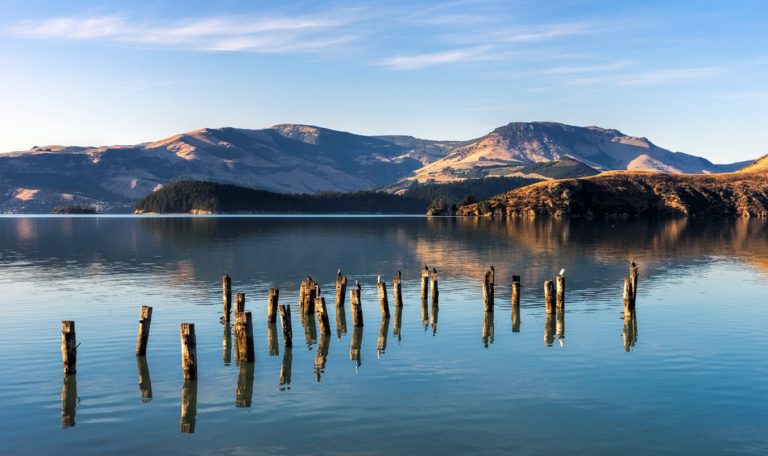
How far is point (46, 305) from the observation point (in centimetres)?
5194

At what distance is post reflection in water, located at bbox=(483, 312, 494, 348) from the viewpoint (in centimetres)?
3859

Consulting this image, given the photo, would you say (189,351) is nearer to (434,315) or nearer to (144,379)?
(144,379)

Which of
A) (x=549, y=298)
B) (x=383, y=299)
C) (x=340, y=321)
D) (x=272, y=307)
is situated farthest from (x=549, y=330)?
(x=272, y=307)

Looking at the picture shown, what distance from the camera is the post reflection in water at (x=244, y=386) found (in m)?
27.1

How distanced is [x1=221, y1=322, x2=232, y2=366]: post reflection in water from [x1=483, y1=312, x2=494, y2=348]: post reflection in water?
516 inches

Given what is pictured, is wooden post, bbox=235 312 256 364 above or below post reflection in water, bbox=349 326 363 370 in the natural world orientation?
above

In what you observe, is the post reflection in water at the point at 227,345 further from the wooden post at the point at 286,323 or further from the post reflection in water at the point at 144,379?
the post reflection in water at the point at 144,379

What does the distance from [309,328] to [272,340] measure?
13.3ft

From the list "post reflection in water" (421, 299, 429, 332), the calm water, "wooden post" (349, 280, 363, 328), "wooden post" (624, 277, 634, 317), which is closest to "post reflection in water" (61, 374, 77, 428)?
the calm water

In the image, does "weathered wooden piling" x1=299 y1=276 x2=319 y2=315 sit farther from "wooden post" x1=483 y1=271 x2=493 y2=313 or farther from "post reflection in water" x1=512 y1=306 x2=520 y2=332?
"post reflection in water" x1=512 y1=306 x2=520 y2=332

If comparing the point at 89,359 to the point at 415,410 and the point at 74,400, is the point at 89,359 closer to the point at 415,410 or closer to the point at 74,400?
the point at 74,400

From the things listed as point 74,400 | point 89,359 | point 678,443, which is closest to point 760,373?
point 678,443

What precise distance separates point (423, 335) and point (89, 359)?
17.4 meters

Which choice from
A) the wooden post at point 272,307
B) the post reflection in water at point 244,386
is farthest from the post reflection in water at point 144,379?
the wooden post at point 272,307
